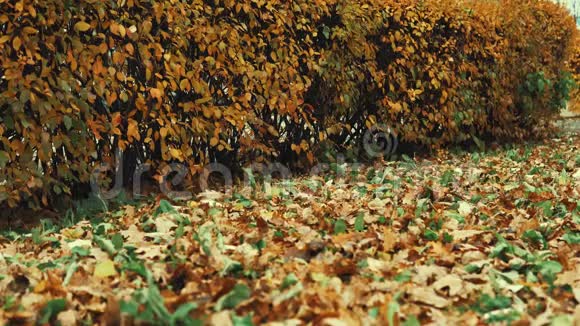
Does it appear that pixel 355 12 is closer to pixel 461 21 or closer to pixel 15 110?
pixel 461 21

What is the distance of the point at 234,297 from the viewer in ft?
7.38

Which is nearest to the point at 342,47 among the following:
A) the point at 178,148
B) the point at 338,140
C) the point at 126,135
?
the point at 338,140

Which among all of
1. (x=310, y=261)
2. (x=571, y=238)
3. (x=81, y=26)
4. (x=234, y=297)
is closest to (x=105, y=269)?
(x=234, y=297)

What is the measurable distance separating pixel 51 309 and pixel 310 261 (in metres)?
1.12

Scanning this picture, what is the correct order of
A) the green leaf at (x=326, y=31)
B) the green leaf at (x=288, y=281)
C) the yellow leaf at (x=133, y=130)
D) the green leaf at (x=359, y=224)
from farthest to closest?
the green leaf at (x=326, y=31) < the yellow leaf at (x=133, y=130) < the green leaf at (x=359, y=224) < the green leaf at (x=288, y=281)

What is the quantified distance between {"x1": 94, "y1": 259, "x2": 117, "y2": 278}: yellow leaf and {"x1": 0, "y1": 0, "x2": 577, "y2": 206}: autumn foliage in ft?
4.87

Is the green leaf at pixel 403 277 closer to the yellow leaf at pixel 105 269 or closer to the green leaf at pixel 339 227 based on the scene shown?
the green leaf at pixel 339 227

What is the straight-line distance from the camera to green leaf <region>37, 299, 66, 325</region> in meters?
2.18

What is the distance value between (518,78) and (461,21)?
1.91 m

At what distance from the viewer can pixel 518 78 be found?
9.09m

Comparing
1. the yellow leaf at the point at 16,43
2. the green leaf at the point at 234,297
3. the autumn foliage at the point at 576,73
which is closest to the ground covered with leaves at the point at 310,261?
the green leaf at the point at 234,297

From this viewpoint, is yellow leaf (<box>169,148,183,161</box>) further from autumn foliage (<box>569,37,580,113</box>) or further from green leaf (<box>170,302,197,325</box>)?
autumn foliage (<box>569,37,580,113</box>)

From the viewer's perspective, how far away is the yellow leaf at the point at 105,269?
266 cm

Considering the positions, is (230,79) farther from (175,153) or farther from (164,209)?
(164,209)
